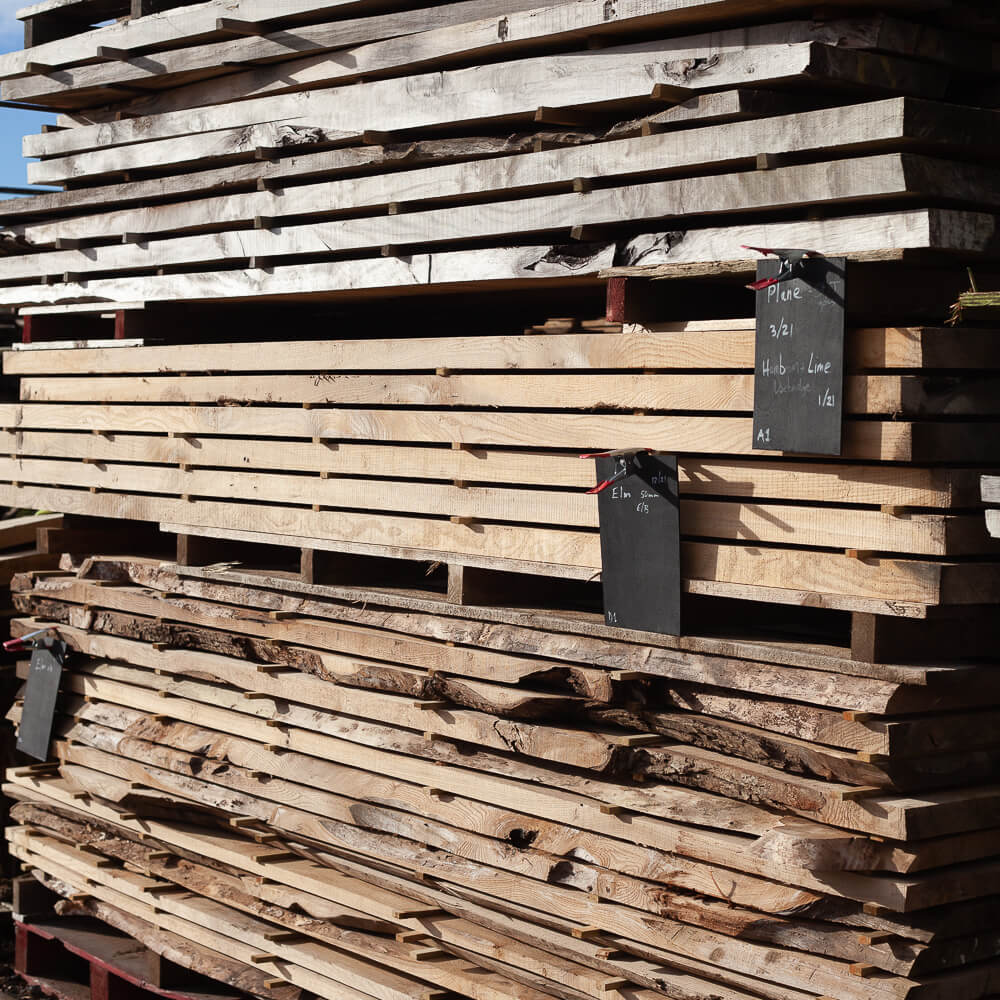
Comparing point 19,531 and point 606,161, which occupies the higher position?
point 606,161

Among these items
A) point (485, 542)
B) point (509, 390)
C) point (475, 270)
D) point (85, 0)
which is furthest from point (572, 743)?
point (85, 0)

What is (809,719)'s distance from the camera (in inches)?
177

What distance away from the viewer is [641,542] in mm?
4867

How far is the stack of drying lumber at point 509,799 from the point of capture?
444 cm

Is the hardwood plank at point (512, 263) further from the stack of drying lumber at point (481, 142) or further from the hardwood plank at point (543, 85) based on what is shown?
the hardwood plank at point (543, 85)

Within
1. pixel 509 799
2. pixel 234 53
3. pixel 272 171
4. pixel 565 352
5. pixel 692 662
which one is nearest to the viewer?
pixel 692 662

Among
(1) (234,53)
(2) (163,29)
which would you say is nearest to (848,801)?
(1) (234,53)

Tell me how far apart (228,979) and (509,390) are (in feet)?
10.1

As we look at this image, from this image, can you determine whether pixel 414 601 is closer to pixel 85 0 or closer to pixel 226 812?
pixel 226 812

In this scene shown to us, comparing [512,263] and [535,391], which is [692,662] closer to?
[535,391]

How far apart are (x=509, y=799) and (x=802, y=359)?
2.02m

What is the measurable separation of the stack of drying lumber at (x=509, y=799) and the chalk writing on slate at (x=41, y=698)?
0.12 meters

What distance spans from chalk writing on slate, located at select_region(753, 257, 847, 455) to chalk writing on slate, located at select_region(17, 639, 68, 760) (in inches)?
187

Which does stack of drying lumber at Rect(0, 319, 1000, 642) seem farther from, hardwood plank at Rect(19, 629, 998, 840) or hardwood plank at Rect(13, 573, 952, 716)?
hardwood plank at Rect(19, 629, 998, 840)
